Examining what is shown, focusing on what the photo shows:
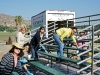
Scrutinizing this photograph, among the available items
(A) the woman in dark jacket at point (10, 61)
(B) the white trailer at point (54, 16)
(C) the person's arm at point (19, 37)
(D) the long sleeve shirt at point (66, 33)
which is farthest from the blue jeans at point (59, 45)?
(B) the white trailer at point (54, 16)

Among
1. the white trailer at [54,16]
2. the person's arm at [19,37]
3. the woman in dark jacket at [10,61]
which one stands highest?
the white trailer at [54,16]

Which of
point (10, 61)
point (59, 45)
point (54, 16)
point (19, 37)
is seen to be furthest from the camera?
point (54, 16)

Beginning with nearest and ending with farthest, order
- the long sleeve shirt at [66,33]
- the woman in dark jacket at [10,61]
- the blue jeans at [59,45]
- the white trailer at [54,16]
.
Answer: the woman in dark jacket at [10,61] < the long sleeve shirt at [66,33] < the blue jeans at [59,45] < the white trailer at [54,16]

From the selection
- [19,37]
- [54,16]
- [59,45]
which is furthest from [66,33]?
[54,16]

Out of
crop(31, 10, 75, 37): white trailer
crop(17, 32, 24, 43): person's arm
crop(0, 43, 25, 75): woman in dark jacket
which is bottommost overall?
crop(0, 43, 25, 75): woman in dark jacket

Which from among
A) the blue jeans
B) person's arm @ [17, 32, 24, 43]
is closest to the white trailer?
the blue jeans

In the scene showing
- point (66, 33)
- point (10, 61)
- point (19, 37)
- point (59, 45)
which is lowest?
point (10, 61)

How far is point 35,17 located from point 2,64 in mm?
13172

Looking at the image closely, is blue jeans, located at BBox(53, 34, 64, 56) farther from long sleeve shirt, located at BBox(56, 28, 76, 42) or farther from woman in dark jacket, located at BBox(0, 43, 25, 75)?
woman in dark jacket, located at BBox(0, 43, 25, 75)

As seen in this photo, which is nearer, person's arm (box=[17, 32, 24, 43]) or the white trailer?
person's arm (box=[17, 32, 24, 43])

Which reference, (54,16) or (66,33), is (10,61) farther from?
(54,16)

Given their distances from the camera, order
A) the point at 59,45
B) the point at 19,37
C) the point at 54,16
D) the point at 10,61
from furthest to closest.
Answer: the point at 54,16, the point at 59,45, the point at 19,37, the point at 10,61

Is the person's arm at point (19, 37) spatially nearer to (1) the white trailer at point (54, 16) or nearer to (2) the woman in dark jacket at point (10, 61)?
(2) the woman in dark jacket at point (10, 61)

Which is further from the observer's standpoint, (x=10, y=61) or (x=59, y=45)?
(x=59, y=45)
